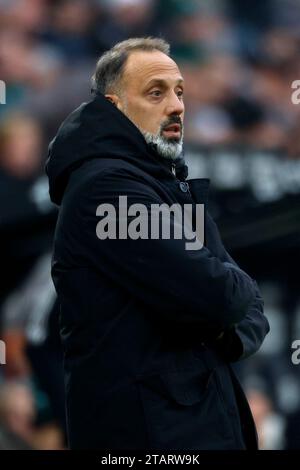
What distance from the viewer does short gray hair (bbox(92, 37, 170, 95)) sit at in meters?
2.27

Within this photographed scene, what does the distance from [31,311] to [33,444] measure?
582 millimetres

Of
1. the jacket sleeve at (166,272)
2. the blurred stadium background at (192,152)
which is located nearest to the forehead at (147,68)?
the jacket sleeve at (166,272)

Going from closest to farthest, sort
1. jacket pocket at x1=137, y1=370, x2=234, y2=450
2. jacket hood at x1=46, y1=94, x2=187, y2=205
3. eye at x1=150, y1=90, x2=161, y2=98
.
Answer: jacket pocket at x1=137, y1=370, x2=234, y2=450 < jacket hood at x1=46, y1=94, x2=187, y2=205 < eye at x1=150, y1=90, x2=161, y2=98

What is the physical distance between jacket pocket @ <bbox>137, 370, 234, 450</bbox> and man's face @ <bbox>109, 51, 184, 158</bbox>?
53 cm

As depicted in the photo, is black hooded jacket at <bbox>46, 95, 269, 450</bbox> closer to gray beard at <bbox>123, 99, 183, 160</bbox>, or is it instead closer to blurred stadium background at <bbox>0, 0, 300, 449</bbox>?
gray beard at <bbox>123, 99, 183, 160</bbox>

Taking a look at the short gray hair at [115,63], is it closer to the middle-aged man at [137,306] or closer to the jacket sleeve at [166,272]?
the middle-aged man at [137,306]

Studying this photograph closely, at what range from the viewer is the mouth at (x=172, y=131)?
2.18 m

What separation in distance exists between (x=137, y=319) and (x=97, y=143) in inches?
15.2

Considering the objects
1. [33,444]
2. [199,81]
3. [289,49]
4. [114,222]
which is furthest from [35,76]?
[114,222]

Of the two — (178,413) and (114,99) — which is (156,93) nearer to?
(114,99)

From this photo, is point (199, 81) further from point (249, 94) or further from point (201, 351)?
point (201, 351)

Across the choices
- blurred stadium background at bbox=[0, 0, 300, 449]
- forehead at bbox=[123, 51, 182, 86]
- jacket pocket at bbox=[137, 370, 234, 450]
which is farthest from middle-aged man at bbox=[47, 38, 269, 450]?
blurred stadium background at bbox=[0, 0, 300, 449]

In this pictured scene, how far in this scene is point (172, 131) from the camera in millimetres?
2182

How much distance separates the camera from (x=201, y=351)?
80.3 inches
